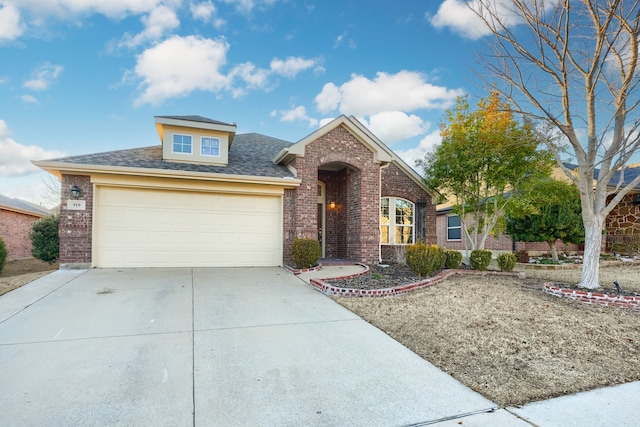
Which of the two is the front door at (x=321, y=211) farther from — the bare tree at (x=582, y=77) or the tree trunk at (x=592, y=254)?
the tree trunk at (x=592, y=254)

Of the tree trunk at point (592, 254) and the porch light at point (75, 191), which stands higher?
the porch light at point (75, 191)

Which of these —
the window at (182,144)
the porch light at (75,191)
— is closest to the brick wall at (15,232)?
the porch light at (75,191)

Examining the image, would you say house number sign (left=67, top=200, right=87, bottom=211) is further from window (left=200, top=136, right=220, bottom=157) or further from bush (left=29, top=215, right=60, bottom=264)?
window (left=200, top=136, right=220, bottom=157)

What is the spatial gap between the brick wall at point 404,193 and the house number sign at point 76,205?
9779 mm

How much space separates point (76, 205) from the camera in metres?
8.97

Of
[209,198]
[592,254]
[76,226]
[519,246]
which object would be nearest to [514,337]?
[592,254]

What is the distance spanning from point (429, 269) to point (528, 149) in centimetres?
532

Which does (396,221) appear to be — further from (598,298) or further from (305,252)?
(598,298)

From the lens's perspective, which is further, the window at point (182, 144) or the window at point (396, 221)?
the window at point (396, 221)

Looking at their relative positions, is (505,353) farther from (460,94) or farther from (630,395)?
(460,94)

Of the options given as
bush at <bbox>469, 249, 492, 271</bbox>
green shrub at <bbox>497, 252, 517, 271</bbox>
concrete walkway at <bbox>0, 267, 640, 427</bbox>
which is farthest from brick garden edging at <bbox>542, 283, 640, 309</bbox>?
concrete walkway at <bbox>0, 267, 640, 427</bbox>

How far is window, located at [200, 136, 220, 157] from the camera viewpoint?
1078cm

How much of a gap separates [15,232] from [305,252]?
15.5m

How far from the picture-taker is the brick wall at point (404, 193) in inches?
512
